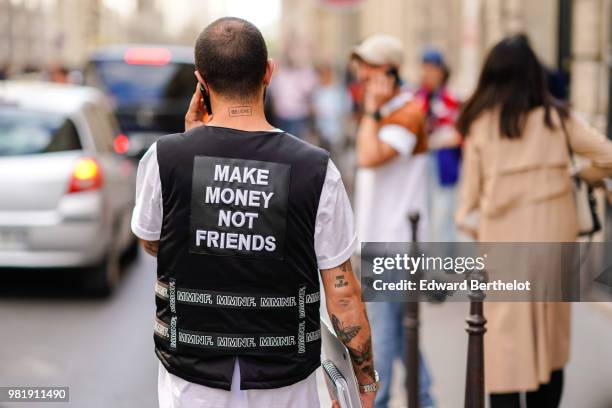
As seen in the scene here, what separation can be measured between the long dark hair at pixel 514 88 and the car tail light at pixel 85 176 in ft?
14.0

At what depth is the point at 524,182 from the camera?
14.4ft

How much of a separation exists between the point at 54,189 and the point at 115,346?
5.39ft

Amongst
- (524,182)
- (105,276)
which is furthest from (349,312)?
(105,276)

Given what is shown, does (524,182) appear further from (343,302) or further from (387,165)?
(343,302)

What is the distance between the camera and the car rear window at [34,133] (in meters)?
8.12

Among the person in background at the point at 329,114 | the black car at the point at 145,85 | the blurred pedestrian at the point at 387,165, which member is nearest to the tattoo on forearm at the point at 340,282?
the blurred pedestrian at the point at 387,165

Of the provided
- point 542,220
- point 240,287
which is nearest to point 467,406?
point 542,220

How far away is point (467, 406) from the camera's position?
4074 millimetres

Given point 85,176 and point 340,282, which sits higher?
point 340,282

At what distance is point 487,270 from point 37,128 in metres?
4.98

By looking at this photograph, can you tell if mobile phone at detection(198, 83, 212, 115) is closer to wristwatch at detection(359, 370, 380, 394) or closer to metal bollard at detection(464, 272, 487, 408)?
wristwatch at detection(359, 370, 380, 394)

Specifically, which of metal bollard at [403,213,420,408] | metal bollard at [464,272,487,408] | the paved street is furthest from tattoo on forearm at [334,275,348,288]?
the paved street

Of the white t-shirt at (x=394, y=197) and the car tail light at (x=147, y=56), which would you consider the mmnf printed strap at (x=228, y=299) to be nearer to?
the white t-shirt at (x=394, y=197)

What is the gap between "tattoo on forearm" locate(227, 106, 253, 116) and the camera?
279cm
